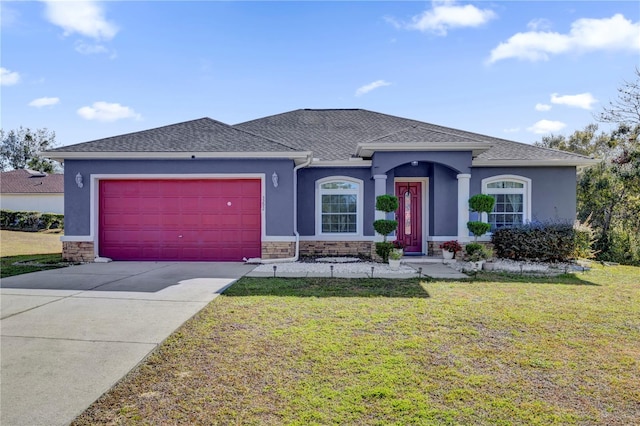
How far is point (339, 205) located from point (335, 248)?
145 cm

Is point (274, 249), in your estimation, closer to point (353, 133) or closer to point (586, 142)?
point (353, 133)

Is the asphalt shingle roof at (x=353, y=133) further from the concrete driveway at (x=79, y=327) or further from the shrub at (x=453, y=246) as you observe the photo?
the concrete driveway at (x=79, y=327)

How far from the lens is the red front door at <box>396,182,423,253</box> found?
39.9 feet

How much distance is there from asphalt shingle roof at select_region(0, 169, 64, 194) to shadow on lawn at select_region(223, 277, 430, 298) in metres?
27.5

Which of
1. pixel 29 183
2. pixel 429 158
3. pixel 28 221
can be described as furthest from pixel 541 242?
pixel 29 183

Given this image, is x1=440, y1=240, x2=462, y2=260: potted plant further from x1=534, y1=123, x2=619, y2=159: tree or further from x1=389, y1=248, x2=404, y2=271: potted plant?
x1=534, y1=123, x2=619, y2=159: tree

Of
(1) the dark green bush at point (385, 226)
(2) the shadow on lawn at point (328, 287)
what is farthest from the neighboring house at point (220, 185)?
(2) the shadow on lawn at point (328, 287)

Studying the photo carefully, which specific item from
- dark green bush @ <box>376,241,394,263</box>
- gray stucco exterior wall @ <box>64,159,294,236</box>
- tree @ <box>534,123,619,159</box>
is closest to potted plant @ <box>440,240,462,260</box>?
dark green bush @ <box>376,241,394,263</box>

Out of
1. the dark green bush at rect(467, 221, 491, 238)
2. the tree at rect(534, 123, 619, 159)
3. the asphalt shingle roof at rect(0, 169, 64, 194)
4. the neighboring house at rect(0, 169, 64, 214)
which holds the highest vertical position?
the tree at rect(534, 123, 619, 159)

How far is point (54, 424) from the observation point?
2572 millimetres

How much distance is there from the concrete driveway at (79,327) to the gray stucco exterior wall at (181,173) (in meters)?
2.17

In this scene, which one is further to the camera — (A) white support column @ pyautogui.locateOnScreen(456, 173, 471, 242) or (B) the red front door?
(B) the red front door

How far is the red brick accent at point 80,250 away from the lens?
10.4 metres

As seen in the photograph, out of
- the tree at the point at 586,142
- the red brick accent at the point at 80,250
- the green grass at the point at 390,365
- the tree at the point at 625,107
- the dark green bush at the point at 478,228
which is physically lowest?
the green grass at the point at 390,365
